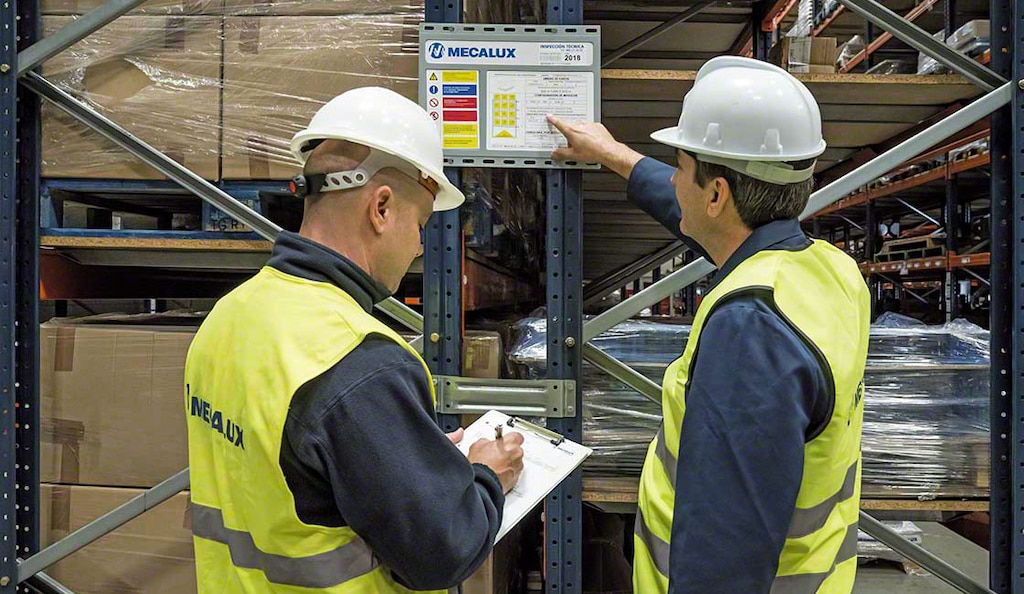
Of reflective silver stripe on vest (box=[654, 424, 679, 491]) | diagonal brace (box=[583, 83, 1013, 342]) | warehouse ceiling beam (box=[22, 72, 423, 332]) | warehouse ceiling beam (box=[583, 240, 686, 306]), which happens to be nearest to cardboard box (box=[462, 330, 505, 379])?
warehouse ceiling beam (box=[22, 72, 423, 332])

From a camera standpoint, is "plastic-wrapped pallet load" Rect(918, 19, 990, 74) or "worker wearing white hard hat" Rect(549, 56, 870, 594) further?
"plastic-wrapped pallet load" Rect(918, 19, 990, 74)

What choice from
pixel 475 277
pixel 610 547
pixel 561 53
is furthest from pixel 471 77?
pixel 610 547

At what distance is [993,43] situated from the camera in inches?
92.5

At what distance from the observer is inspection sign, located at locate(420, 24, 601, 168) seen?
221 centimetres

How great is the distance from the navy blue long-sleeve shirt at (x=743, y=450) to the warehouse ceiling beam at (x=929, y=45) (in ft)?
4.65

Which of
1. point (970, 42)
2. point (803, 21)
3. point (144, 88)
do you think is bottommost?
point (144, 88)

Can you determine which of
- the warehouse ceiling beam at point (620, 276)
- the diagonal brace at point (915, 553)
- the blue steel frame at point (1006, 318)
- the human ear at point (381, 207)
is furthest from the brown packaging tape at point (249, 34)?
the warehouse ceiling beam at point (620, 276)

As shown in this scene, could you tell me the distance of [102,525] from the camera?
2.46 metres

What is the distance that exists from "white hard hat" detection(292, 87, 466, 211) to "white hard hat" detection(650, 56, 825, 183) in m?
0.57

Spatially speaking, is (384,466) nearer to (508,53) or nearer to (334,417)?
(334,417)

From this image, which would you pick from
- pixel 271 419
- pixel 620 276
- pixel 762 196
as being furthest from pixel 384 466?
pixel 620 276

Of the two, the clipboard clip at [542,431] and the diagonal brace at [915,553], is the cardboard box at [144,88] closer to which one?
the clipboard clip at [542,431]

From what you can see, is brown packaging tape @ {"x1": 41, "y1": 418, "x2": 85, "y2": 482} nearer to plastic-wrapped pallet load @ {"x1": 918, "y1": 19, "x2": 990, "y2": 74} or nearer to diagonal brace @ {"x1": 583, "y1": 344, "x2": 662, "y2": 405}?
diagonal brace @ {"x1": 583, "y1": 344, "x2": 662, "y2": 405}

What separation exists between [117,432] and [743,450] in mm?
2373
